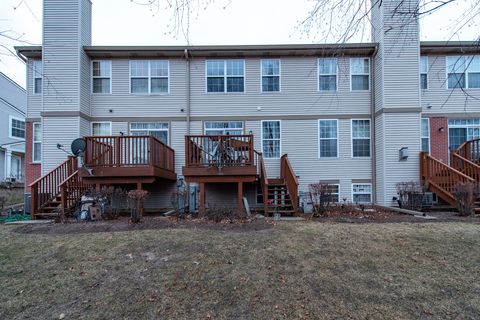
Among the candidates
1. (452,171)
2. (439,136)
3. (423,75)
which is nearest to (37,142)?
(452,171)

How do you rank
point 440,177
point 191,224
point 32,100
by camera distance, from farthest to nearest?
point 32,100 < point 440,177 < point 191,224

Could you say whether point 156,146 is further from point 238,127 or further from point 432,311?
point 432,311

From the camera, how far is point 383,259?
496 centimetres

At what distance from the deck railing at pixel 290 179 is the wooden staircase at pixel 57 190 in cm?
671

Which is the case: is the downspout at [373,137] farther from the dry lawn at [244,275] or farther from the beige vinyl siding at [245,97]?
the dry lawn at [244,275]

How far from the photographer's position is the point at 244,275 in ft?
14.7

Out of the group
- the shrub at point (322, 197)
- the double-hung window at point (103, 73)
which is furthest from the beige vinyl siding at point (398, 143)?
the double-hung window at point (103, 73)

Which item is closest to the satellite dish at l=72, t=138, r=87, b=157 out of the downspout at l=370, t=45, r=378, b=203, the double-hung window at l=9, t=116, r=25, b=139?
the downspout at l=370, t=45, r=378, b=203

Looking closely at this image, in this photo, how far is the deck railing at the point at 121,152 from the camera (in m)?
8.94

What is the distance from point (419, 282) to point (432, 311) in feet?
2.28

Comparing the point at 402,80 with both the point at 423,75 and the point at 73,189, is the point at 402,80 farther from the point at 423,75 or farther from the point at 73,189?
the point at 73,189

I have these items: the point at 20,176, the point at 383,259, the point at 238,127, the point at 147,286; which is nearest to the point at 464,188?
the point at 383,259

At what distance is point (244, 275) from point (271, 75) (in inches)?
355

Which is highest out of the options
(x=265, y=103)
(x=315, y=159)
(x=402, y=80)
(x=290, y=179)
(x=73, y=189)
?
(x=402, y=80)
